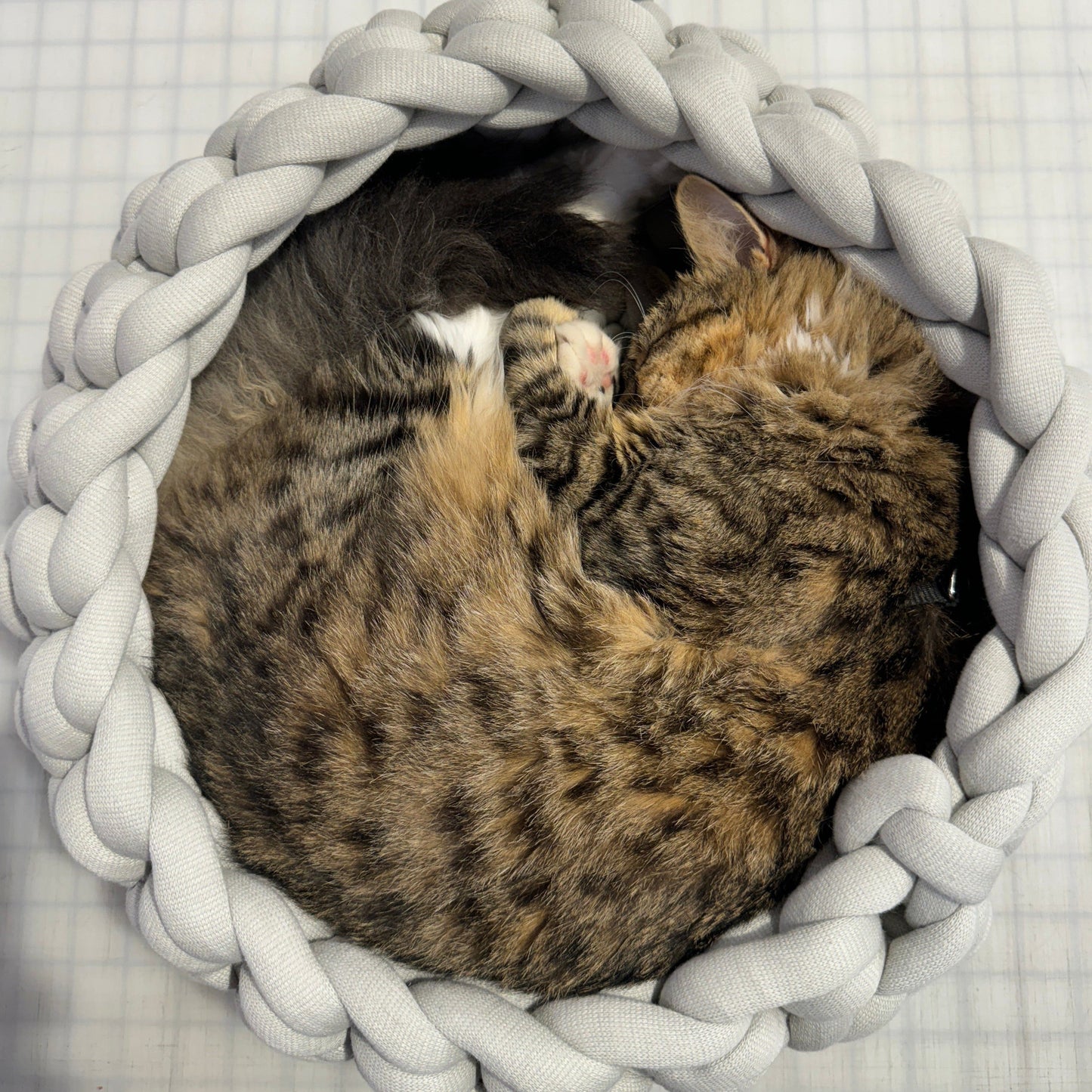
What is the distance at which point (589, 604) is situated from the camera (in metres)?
1.13

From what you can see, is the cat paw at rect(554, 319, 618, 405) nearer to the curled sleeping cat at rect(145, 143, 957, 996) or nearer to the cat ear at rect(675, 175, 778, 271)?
the curled sleeping cat at rect(145, 143, 957, 996)

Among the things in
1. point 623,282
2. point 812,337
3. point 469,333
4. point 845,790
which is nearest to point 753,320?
point 812,337

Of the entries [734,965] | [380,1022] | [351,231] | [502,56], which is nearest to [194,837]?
[380,1022]

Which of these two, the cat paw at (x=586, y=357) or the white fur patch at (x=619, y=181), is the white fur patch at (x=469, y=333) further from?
the white fur patch at (x=619, y=181)

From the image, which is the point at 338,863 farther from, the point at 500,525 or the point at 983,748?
the point at 983,748

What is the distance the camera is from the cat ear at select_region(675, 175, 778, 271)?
Answer: 4.00 feet

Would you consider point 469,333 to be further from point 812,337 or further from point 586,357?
point 812,337

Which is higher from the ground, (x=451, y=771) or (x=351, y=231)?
(x=351, y=231)

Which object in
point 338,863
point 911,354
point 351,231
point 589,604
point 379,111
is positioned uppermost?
point 379,111

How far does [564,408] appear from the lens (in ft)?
4.12

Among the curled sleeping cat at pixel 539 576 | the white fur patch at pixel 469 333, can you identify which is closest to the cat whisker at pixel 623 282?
the curled sleeping cat at pixel 539 576

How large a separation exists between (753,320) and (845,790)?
0.60 metres

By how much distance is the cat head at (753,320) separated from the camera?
3.99 ft

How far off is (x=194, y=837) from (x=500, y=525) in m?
0.47
